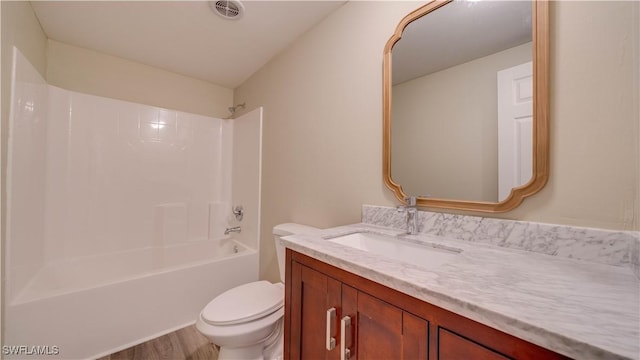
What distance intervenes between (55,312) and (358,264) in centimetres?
187

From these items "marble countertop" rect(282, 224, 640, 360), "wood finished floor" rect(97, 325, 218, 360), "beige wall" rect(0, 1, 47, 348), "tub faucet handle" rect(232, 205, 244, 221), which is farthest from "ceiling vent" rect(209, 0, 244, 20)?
"wood finished floor" rect(97, 325, 218, 360)

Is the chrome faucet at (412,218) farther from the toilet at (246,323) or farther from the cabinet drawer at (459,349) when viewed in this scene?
the toilet at (246,323)

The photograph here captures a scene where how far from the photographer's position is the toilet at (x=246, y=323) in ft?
3.79

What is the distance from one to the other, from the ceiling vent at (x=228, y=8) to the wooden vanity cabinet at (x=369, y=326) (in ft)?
5.06

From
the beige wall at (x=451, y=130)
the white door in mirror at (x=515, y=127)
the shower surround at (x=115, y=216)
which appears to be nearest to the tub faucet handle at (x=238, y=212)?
the shower surround at (x=115, y=216)

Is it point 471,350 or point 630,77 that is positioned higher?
point 630,77

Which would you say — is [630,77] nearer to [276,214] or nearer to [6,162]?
[276,214]

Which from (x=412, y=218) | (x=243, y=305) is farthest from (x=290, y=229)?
(x=412, y=218)

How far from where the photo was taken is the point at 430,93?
1.06 meters

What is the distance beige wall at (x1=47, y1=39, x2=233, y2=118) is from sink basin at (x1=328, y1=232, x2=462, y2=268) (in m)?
2.40

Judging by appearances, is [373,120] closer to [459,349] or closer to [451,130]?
[451,130]

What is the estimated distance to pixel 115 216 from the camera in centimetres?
207

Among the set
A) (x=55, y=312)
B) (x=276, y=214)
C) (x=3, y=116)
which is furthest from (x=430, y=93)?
(x=55, y=312)

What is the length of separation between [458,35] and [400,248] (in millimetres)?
941
